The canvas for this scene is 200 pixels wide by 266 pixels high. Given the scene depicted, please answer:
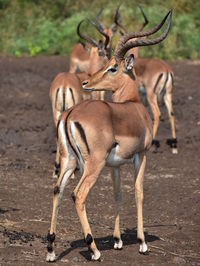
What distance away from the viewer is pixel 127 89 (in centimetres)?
677

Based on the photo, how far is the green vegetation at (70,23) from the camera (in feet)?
57.3

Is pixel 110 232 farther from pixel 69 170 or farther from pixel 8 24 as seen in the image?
pixel 8 24

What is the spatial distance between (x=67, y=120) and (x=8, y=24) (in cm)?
1439

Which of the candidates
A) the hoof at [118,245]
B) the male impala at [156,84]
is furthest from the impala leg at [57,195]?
the male impala at [156,84]

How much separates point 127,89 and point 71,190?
2258 millimetres

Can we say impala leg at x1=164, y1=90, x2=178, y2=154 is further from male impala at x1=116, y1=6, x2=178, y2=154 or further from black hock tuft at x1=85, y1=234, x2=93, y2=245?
black hock tuft at x1=85, y1=234, x2=93, y2=245

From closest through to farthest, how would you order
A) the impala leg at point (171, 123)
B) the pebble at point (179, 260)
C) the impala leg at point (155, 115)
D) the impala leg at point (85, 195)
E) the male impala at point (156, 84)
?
the impala leg at point (85, 195)
the pebble at point (179, 260)
the impala leg at point (171, 123)
the impala leg at point (155, 115)
the male impala at point (156, 84)

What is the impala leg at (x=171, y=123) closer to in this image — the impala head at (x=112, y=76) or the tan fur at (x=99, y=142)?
the impala head at (x=112, y=76)

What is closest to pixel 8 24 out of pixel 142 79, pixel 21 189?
pixel 142 79

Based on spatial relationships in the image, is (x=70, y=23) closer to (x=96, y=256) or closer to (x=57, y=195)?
(x=57, y=195)

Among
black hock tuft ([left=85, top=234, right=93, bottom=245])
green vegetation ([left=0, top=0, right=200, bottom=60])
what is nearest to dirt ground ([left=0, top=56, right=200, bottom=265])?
black hock tuft ([left=85, top=234, right=93, bottom=245])

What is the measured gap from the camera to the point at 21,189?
8469 mm

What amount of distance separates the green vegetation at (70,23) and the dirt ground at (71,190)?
2.31 meters

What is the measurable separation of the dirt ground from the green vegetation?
231cm
